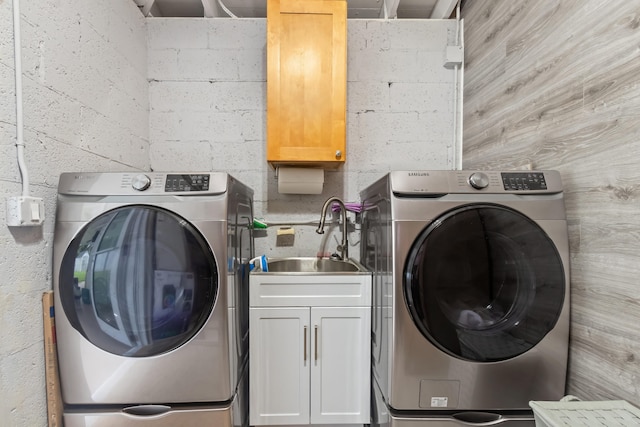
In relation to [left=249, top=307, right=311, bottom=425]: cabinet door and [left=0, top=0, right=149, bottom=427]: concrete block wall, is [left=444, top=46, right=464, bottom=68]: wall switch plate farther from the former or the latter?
[left=0, top=0, right=149, bottom=427]: concrete block wall

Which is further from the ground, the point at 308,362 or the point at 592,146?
the point at 592,146

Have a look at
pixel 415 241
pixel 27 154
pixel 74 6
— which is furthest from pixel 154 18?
pixel 415 241

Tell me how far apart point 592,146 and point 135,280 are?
171 cm

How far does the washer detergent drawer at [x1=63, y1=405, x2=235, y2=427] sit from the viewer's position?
3.71ft

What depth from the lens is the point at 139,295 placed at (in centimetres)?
112

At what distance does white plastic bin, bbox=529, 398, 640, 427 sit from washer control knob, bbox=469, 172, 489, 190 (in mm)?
703

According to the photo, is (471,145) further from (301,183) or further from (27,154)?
(27,154)

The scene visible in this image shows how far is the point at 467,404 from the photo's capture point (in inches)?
44.6

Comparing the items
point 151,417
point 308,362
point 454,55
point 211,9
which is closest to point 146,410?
point 151,417

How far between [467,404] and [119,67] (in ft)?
7.47

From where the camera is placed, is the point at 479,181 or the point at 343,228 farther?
the point at 343,228

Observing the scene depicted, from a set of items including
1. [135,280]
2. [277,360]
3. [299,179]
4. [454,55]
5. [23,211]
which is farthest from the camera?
[454,55]

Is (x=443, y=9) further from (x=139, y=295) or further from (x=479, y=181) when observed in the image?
(x=139, y=295)

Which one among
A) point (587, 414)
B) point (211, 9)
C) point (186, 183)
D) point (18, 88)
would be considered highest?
point (211, 9)
